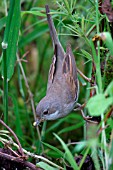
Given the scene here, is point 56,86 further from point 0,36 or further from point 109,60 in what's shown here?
point 0,36

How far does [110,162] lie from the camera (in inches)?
75.2

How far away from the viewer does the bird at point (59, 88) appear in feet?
10.4

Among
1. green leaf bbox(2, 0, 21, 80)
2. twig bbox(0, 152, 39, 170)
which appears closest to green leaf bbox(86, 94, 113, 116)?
twig bbox(0, 152, 39, 170)

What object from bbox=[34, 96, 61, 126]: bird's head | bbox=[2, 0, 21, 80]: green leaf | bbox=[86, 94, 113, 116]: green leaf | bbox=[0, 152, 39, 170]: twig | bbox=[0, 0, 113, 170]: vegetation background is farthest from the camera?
bbox=[34, 96, 61, 126]: bird's head

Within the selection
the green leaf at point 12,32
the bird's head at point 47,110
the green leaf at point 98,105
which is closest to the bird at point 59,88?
the bird's head at point 47,110

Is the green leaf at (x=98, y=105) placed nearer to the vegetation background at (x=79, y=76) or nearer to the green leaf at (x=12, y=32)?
the vegetation background at (x=79, y=76)

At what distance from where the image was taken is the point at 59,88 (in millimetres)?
3334

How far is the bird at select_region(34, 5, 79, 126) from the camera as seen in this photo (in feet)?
10.4

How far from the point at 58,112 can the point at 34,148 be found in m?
0.40

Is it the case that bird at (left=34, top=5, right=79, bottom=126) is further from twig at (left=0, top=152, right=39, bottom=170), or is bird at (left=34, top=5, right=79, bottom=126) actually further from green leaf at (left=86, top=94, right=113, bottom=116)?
green leaf at (left=86, top=94, right=113, bottom=116)

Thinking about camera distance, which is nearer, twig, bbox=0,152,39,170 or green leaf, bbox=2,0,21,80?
twig, bbox=0,152,39,170

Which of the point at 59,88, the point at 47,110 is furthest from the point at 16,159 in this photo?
the point at 59,88

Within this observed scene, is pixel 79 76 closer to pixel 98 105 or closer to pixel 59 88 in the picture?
pixel 59 88

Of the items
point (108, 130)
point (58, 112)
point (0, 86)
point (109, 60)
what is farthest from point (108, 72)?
point (0, 86)
